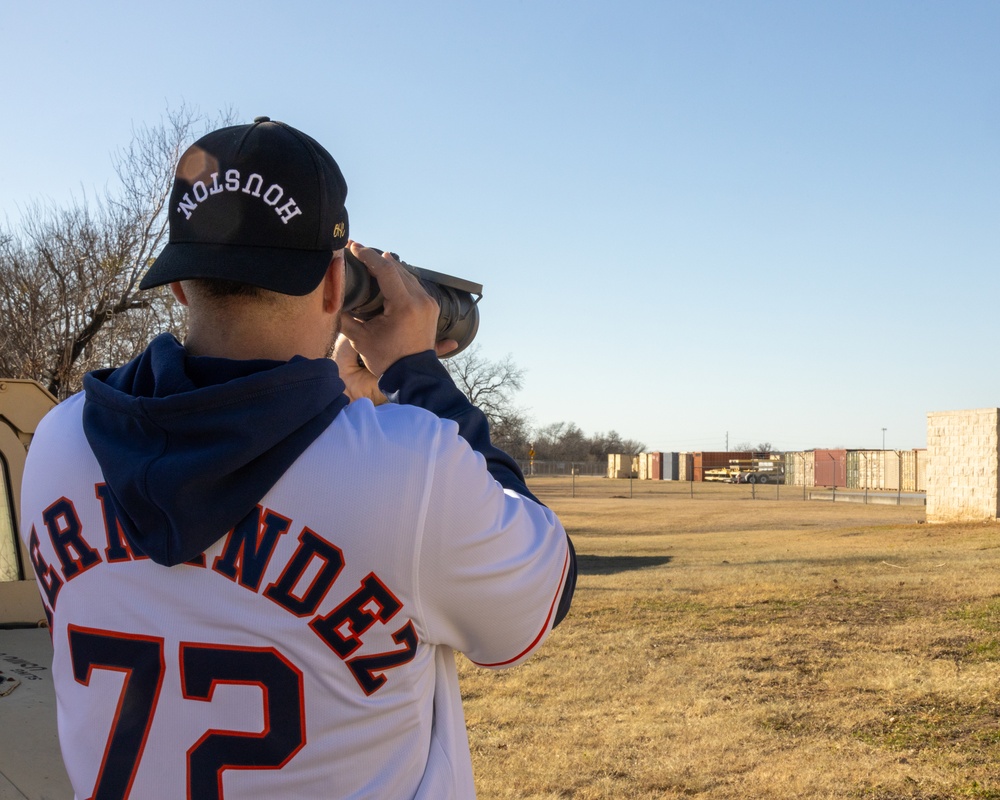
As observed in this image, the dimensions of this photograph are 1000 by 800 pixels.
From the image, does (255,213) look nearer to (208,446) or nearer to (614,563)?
(208,446)

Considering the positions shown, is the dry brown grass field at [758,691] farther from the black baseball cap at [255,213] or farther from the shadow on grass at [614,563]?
the black baseball cap at [255,213]

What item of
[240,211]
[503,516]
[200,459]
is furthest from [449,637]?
[240,211]

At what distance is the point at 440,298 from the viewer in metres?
1.97

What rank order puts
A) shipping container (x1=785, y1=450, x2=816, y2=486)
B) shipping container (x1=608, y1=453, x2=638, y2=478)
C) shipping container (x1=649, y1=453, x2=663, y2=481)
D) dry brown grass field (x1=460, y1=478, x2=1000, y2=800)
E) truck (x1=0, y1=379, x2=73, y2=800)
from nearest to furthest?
1. truck (x1=0, y1=379, x2=73, y2=800)
2. dry brown grass field (x1=460, y1=478, x2=1000, y2=800)
3. shipping container (x1=785, y1=450, x2=816, y2=486)
4. shipping container (x1=649, y1=453, x2=663, y2=481)
5. shipping container (x1=608, y1=453, x2=638, y2=478)

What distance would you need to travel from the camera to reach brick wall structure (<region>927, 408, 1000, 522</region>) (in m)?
21.7

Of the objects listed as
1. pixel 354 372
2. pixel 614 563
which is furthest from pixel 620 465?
pixel 354 372

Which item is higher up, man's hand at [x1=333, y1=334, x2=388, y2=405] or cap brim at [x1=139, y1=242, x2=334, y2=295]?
cap brim at [x1=139, y1=242, x2=334, y2=295]

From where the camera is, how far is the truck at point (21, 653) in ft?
8.84

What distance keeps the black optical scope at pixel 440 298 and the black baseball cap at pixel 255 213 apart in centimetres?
23

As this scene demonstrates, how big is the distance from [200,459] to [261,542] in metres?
0.14

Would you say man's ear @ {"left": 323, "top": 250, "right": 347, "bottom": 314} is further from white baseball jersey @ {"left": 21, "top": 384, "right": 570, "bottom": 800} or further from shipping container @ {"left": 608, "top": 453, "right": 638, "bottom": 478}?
shipping container @ {"left": 608, "top": 453, "right": 638, "bottom": 478}

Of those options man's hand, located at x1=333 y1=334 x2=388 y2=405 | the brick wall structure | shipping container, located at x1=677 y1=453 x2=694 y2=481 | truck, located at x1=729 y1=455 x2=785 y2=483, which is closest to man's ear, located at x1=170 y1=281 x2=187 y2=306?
man's hand, located at x1=333 y1=334 x2=388 y2=405

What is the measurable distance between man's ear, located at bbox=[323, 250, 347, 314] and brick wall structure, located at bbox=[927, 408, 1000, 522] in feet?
74.8

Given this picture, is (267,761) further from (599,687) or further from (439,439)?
(599,687)
